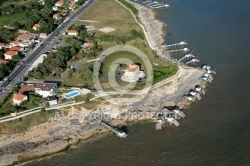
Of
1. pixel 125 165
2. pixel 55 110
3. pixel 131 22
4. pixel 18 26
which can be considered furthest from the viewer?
pixel 131 22

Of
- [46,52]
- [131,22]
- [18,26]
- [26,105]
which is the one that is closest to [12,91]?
[26,105]

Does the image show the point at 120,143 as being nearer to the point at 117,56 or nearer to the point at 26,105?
the point at 26,105

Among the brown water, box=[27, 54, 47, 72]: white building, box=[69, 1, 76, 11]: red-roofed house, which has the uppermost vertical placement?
box=[69, 1, 76, 11]: red-roofed house

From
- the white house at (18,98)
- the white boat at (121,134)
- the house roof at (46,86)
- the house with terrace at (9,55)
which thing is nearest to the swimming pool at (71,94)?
the house roof at (46,86)

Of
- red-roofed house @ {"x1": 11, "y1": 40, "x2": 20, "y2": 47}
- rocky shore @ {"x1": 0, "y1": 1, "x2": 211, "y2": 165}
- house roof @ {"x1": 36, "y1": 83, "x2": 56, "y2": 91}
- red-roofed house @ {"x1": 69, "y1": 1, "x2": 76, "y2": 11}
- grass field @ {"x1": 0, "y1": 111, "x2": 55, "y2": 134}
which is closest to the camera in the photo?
rocky shore @ {"x1": 0, "y1": 1, "x2": 211, "y2": 165}

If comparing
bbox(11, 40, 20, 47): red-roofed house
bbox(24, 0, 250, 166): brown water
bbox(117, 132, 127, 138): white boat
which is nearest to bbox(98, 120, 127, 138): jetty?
bbox(117, 132, 127, 138): white boat

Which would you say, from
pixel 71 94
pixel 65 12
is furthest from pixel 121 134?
pixel 65 12

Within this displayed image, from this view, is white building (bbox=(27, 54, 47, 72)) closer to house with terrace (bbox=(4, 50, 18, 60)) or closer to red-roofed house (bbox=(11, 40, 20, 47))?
house with terrace (bbox=(4, 50, 18, 60))
